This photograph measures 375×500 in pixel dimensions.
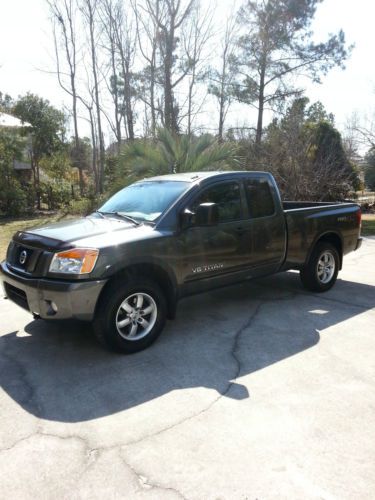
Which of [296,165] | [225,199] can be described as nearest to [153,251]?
[225,199]

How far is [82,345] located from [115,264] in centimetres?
109

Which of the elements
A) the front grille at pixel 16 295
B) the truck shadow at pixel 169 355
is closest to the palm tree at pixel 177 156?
the truck shadow at pixel 169 355

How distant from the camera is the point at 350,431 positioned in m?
2.77

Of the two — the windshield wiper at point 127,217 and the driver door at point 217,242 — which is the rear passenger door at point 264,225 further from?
the windshield wiper at point 127,217

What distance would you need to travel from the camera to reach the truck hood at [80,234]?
379 centimetres

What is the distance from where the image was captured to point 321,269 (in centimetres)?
612

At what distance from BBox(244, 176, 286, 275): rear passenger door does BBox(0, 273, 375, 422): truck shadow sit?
2.16ft

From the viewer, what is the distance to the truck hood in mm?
3793

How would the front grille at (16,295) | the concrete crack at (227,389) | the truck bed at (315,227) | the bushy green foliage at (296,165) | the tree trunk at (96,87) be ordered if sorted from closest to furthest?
the concrete crack at (227,389) → the front grille at (16,295) → the truck bed at (315,227) → the bushy green foliage at (296,165) → the tree trunk at (96,87)

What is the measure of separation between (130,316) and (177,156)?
745 centimetres

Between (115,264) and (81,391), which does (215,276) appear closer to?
(115,264)

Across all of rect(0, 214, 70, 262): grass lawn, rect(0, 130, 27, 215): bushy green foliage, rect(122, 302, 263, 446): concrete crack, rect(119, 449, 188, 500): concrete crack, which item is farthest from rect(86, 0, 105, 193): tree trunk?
rect(119, 449, 188, 500): concrete crack

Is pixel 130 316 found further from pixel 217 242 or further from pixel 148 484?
pixel 148 484

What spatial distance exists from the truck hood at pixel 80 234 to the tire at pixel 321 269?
284cm
